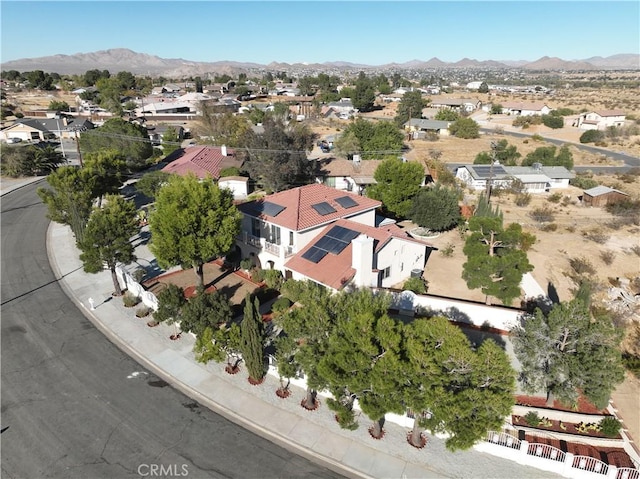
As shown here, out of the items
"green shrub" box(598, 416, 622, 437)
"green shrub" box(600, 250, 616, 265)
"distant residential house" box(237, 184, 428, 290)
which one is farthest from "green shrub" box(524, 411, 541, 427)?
"green shrub" box(600, 250, 616, 265)

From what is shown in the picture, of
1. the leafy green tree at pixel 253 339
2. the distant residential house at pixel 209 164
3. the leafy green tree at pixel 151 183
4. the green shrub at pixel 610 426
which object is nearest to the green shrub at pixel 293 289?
the leafy green tree at pixel 253 339

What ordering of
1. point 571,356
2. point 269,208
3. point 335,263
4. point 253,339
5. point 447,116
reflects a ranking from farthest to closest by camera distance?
1. point 447,116
2. point 269,208
3. point 335,263
4. point 253,339
5. point 571,356

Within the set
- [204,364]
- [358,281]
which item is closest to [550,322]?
[358,281]

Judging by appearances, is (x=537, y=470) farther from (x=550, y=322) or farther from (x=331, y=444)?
(x=331, y=444)

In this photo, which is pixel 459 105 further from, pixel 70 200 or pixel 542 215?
pixel 70 200

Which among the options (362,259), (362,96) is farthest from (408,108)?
(362,259)

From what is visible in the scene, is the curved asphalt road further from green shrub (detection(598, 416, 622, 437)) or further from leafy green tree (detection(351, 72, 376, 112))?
leafy green tree (detection(351, 72, 376, 112))

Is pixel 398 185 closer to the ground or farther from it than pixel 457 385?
farther from it
